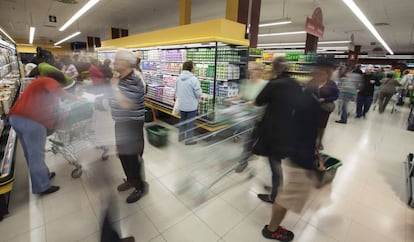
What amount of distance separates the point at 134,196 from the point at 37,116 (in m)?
1.39

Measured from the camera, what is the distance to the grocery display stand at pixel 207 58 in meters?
3.95

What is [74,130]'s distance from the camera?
293 centimetres

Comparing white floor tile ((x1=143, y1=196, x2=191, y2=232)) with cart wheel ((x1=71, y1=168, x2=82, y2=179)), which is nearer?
white floor tile ((x1=143, y1=196, x2=191, y2=232))

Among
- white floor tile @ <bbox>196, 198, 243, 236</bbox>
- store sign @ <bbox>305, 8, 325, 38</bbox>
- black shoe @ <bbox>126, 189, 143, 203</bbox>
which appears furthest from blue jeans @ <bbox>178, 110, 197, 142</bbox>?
store sign @ <bbox>305, 8, 325, 38</bbox>

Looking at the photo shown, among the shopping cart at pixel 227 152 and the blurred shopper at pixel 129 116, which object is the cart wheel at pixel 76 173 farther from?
the shopping cart at pixel 227 152

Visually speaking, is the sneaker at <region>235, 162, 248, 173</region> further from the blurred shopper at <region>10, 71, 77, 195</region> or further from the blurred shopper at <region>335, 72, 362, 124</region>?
the blurred shopper at <region>335, 72, 362, 124</region>

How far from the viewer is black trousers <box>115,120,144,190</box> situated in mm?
2295

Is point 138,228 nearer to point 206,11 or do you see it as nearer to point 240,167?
point 240,167

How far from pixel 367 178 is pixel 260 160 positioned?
165 cm

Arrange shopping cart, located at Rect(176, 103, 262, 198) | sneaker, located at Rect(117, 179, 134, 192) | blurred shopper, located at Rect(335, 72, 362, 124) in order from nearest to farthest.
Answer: sneaker, located at Rect(117, 179, 134, 192)
shopping cart, located at Rect(176, 103, 262, 198)
blurred shopper, located at Rect(335, 72, 362, 124)

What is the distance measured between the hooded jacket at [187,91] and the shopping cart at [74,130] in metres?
1.50

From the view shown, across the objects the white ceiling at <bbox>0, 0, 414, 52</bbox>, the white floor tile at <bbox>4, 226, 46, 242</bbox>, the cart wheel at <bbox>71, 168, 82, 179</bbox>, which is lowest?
the white floor tile at <bbox>4, 226, 46, 242</bbox>

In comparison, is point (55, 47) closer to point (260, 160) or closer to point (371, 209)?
point (260, 160)

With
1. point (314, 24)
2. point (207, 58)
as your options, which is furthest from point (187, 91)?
point (314, 24)
